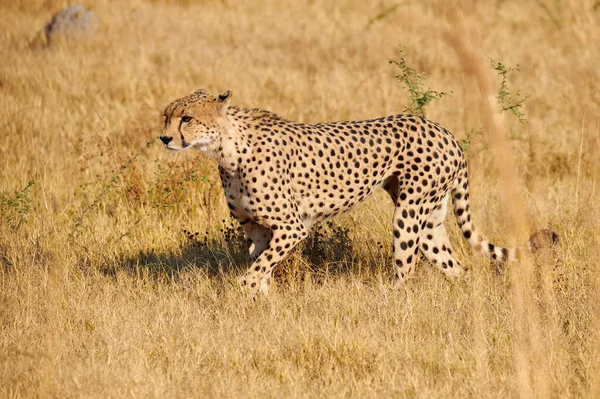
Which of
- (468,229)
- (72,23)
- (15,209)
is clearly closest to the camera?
(468,229)

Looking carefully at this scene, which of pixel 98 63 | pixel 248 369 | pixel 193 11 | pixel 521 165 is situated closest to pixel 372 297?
pixel 248 369

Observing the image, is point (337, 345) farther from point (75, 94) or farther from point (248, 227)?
point (75, 94)

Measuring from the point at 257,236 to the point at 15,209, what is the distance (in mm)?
1739

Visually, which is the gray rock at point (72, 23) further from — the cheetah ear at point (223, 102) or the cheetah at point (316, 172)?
the cheetah ear at point (223, 102)

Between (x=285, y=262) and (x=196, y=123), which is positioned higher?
(x=196, y=123)

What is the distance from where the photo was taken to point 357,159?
4520 millimetres

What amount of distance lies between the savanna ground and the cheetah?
0.23m

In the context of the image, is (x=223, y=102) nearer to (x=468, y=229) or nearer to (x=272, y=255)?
(x=272, y=255)

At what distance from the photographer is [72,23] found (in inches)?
401

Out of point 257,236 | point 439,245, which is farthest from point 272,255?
point 439,245

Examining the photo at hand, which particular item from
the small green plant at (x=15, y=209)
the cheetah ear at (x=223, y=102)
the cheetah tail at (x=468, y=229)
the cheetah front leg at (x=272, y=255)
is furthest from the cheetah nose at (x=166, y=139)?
the cheetah tail at (x=468, y=229)

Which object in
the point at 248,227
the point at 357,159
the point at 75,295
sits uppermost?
the point at 357,159

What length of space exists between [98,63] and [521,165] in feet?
15.2

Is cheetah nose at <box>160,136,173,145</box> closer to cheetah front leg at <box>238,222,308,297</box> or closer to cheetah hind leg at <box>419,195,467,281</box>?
cheetah front leg at <box>238,222,308,297</box>
